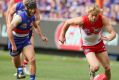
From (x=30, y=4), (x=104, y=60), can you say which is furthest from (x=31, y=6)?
(x=104, y=60)

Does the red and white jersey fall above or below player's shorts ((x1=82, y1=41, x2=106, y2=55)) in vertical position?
above

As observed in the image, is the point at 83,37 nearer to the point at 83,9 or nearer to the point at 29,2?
the point at 29,2

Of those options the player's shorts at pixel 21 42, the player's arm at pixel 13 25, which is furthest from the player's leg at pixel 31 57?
the player's arm at pixel 13 25

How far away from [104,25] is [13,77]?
347 cm

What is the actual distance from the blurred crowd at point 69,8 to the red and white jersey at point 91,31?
33.8ft

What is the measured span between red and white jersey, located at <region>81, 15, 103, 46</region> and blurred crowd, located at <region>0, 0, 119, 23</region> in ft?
33.8

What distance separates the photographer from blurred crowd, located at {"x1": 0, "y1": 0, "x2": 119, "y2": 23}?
24750mm

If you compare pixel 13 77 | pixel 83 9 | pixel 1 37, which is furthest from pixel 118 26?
pixel 13 77

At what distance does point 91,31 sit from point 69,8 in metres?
12.4

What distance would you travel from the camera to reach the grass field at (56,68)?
16.6m

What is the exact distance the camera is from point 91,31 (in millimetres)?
14008

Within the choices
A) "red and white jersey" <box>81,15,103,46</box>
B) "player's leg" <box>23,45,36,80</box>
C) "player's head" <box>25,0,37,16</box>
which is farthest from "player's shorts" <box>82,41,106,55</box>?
"player's head" <box>25,0,37,16</box>

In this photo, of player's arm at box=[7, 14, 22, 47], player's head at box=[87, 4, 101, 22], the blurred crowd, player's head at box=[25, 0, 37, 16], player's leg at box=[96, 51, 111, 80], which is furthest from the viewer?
the blurred crowd

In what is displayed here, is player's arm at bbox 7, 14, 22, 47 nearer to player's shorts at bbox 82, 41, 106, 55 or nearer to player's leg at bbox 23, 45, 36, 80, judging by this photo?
player's leg at bbox 23, 45, 36, 80
